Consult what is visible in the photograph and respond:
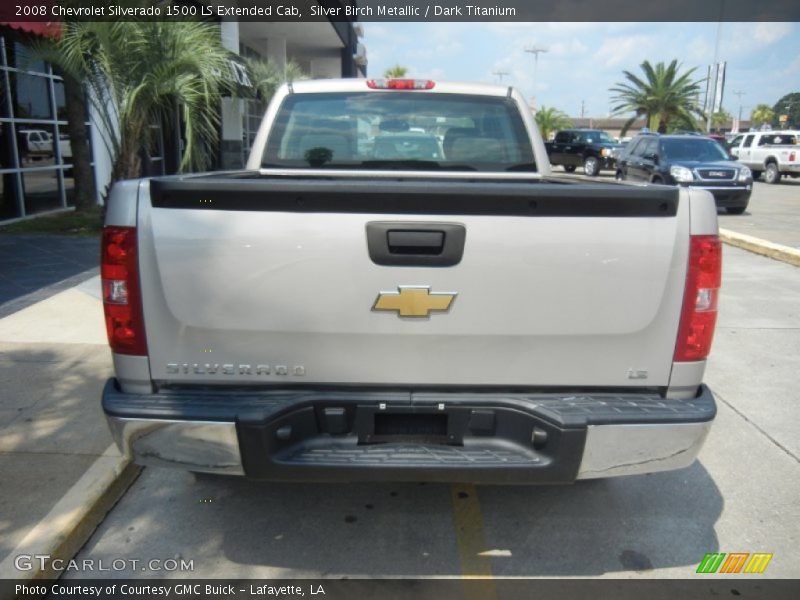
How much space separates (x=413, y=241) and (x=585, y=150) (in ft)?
86.6

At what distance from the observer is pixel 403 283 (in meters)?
2.51

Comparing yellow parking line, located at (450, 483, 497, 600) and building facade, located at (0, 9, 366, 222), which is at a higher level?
building facade, located at (0, 9, 366, 222)

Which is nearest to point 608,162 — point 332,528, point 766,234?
point 766,234

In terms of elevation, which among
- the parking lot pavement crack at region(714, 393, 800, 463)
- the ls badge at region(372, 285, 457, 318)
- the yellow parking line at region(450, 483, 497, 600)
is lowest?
the yellow parking line at region(450, 483, 497, 600)

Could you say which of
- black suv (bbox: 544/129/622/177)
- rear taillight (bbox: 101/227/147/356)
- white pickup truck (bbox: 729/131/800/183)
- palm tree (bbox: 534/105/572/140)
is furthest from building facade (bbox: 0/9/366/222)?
palm tree (bbox: 534/105/572/140)

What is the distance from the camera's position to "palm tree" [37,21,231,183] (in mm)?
9328

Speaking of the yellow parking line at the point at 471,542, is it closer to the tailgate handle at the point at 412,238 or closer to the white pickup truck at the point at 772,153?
the tailgate handle at the point at 412,238

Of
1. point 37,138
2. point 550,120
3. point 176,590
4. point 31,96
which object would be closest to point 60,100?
point 31,96

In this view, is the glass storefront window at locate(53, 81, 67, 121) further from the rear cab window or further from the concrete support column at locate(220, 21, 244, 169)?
the rear cab window

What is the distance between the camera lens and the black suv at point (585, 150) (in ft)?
86.3

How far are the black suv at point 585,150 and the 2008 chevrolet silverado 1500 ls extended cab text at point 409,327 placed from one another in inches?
986

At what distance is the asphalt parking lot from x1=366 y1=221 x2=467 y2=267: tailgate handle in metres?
1.40

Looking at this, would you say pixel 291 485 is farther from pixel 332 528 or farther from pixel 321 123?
pixel 321 123

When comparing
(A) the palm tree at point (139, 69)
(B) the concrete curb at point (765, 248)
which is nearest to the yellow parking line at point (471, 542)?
(A) the palm tree at point (139, 69)
